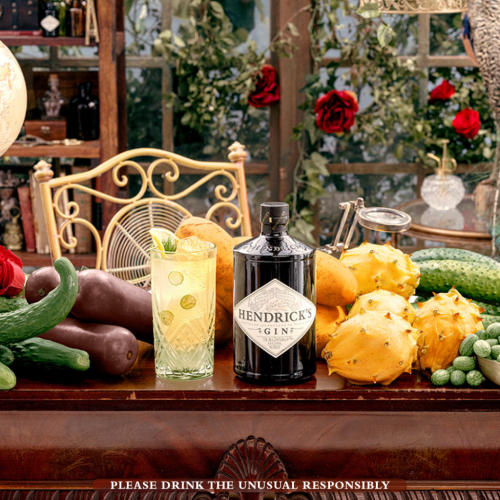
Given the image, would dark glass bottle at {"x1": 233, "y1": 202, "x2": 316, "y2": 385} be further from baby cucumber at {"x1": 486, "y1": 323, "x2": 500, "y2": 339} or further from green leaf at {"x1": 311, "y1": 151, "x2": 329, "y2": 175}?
green leaf at {"x1": 311, "y1": 151, "x2": 329, "y2": 175}

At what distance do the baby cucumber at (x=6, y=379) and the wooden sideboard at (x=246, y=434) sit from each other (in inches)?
0.5

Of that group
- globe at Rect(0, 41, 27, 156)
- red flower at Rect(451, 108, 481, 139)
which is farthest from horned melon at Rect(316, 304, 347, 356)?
red flower at Rect(451, 108, 481, 139)

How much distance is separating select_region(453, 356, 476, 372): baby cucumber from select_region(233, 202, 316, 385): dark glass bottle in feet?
0.50

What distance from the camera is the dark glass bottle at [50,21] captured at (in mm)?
2896

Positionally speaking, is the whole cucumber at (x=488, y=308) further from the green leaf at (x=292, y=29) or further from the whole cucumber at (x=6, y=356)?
the green leaf at (x=292, y=29)

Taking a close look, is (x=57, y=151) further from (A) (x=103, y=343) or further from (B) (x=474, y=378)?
(B) (x=474, y=378)

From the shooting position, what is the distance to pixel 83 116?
3.02 meters

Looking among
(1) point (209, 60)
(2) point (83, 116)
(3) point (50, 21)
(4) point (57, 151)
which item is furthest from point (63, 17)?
(1) point (209, 60)

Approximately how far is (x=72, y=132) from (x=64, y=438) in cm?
245

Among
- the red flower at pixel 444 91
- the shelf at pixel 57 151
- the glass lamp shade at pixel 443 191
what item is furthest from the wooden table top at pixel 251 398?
the red flower at pixel 444 91

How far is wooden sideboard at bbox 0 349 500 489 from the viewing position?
0.76 metres

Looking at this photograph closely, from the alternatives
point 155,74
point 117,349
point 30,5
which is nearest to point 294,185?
point 155,74

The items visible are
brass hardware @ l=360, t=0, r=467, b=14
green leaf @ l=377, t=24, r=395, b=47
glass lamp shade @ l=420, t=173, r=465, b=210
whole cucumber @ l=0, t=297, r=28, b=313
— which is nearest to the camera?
whole cucumber @ l=0, t=297, r=28, b=313

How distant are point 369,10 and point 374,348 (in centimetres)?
92
